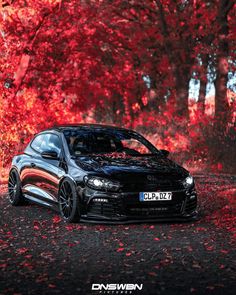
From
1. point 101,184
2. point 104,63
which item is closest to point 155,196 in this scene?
point 101,184

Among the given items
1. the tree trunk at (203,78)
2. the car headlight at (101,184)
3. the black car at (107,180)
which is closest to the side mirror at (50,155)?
the black car at (107,180)

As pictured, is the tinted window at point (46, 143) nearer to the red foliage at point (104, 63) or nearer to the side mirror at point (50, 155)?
the side mirror at point (50, 155)

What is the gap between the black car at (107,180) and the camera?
31.9 ft

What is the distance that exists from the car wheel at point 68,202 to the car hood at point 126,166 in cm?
39

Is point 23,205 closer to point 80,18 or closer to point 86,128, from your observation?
point 86,128

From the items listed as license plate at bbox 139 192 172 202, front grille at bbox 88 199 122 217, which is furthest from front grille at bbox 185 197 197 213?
front grille at bbox 88 199 122 217

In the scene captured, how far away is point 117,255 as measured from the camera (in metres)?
7.91

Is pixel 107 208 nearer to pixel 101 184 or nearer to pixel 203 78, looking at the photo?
pixel 101 184

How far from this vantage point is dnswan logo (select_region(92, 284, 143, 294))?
618cm

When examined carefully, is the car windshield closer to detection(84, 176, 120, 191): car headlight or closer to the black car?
the black car

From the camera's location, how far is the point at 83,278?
6.69 meters

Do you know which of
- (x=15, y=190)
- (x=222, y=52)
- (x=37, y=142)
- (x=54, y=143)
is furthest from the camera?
(x=222, y=52)

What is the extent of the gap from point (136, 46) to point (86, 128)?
23351mm

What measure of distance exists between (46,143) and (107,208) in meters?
2.56
